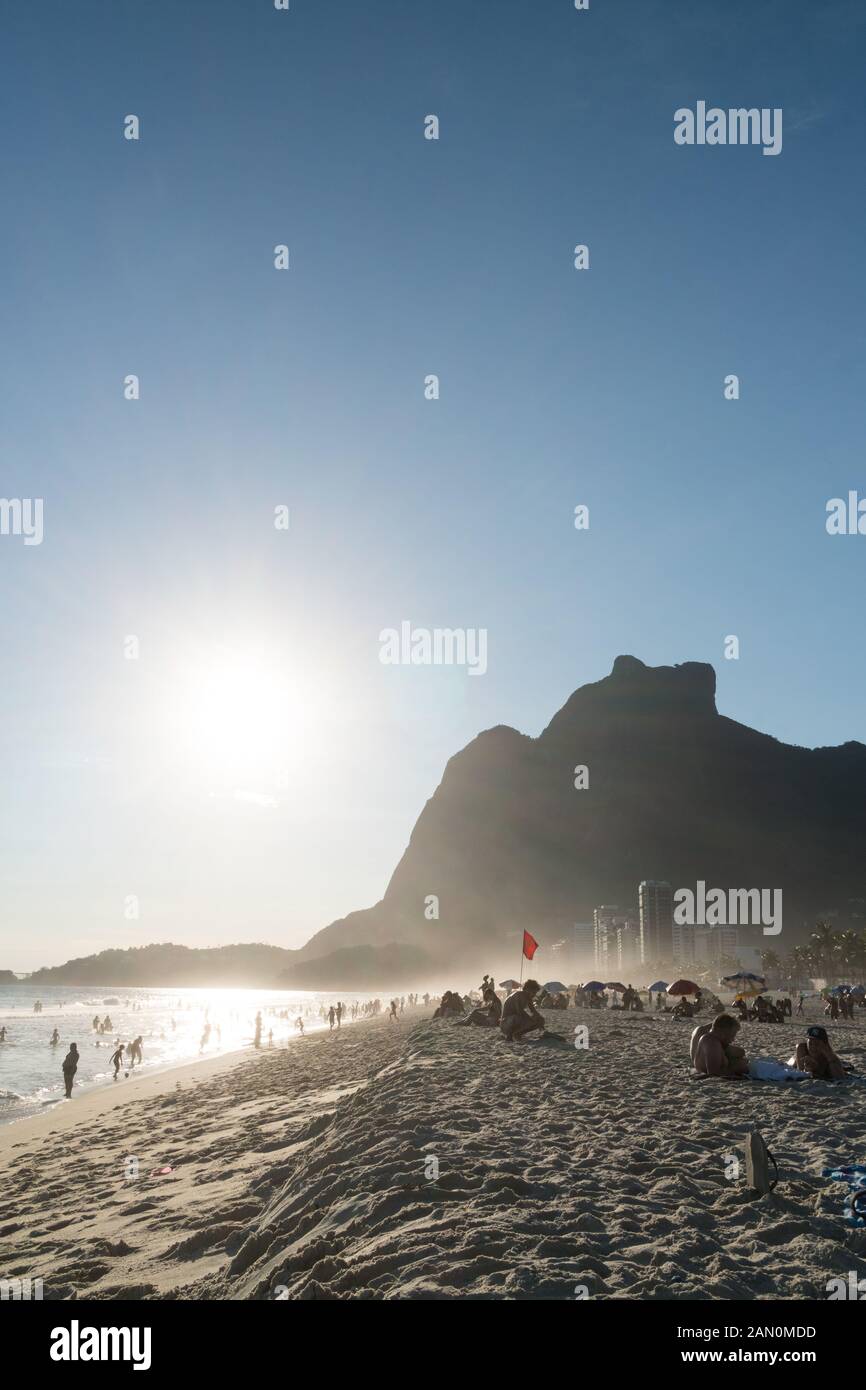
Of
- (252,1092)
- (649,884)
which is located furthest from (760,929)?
(252,1092)

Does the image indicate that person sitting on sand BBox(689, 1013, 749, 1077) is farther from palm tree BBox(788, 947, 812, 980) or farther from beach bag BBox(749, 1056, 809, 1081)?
palm tree BBox(788, 947, 812, 980)

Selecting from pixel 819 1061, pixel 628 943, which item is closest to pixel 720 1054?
pixel 819 1061

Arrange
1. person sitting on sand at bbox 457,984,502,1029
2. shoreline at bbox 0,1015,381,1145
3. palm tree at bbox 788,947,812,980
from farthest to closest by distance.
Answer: palm tree at bbox 788,947,812,980 < person sitting on sand at bbox 457,984,502,1029 < shoreline at bbox 0,1015,381,1145

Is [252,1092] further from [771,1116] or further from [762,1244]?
[762,1244]

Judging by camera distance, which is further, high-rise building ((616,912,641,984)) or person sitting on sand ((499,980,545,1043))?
high-rise building ((616,912,641,984))

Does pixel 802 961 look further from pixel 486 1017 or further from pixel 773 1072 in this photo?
pixel 773 1072

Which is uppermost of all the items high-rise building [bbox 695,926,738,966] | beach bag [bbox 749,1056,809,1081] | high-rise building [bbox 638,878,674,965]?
beach bag [bbox 749,1056,809,1081]

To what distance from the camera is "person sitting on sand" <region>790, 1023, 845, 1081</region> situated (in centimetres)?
1256

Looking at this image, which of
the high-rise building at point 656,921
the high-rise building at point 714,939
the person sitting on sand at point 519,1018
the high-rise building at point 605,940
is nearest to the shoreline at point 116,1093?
the person sitting on sand at point 519,1018

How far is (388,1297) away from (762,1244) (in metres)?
2.74

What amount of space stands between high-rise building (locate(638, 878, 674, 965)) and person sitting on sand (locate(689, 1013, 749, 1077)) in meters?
174

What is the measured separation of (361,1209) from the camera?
6.77 m

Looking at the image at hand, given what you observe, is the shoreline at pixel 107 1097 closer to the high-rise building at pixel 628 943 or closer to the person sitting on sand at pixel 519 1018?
the person sitting on sand at pixel 519 1018

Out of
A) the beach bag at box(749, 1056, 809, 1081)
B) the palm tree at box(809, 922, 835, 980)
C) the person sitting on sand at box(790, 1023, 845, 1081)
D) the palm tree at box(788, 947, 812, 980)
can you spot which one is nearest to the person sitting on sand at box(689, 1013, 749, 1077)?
the beach bag at box(749, 1056, 809, 1081)
